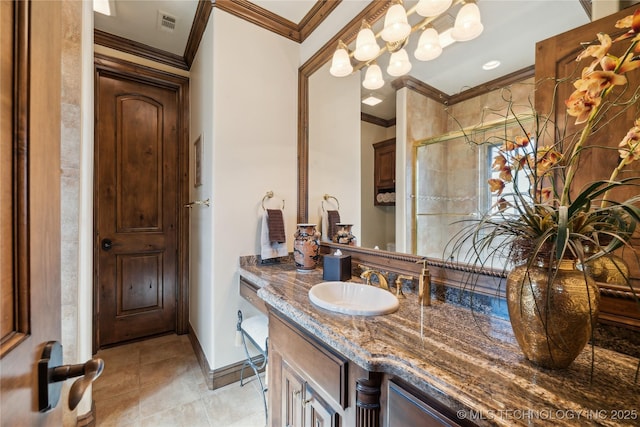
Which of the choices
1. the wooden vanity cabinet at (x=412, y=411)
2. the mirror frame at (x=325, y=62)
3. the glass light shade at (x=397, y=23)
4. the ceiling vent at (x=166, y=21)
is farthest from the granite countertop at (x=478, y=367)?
the ceiling vent at (x=166, y=21)

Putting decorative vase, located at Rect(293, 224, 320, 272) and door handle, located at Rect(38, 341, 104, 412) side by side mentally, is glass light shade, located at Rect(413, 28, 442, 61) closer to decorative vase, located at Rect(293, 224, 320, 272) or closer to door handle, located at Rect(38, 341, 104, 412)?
decorative vase, located at Rect(293, 224, 320, 272)

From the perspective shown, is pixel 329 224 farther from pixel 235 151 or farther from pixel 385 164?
pixel 235 151

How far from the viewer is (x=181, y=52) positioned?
2.44 metres

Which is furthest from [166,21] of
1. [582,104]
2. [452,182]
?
[582,104]

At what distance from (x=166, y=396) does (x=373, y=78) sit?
2.39m

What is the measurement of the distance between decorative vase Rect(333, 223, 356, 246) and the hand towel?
0.04m

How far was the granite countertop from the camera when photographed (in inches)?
20.3

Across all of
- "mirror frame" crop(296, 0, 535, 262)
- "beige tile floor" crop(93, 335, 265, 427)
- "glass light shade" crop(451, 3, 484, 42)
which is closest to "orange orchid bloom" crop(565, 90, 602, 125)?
"mirror frame" crop(296, 0, 535, 262)

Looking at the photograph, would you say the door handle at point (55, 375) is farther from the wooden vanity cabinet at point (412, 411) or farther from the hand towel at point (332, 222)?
the hand towel at point (332, 222)

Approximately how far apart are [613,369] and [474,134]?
2.71 ft

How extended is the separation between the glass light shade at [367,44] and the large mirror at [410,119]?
95mm

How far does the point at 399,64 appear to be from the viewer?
1444 millimetres

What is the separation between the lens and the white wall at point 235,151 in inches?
70.6

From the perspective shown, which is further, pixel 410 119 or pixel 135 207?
pixel 135 207
